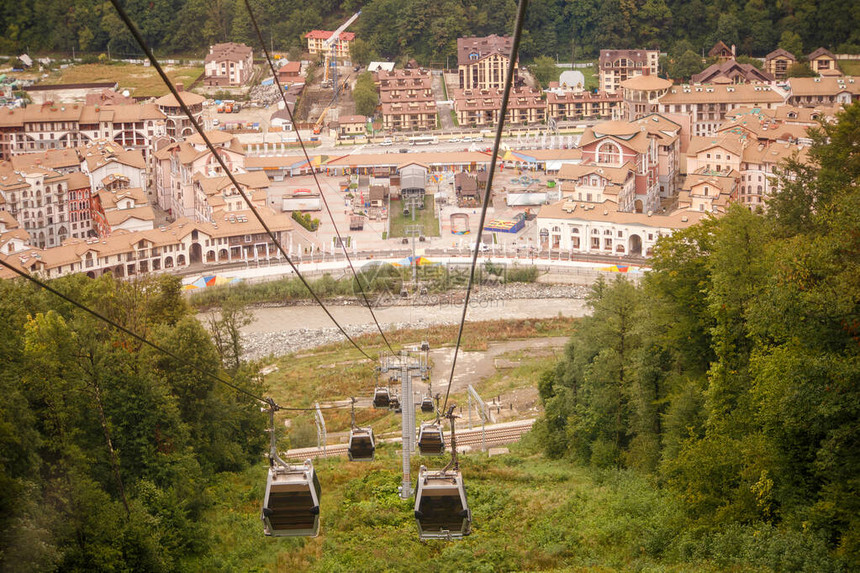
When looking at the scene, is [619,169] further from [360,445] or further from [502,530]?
[360,445]

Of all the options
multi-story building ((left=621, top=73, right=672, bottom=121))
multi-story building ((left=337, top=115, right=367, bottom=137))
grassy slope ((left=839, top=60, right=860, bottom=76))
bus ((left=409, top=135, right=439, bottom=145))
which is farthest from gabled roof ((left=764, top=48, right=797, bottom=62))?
multi-story building ((left=337, top=115, right=367, bottom=137))

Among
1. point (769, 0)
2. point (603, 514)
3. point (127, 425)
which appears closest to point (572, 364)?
point (603, 514)

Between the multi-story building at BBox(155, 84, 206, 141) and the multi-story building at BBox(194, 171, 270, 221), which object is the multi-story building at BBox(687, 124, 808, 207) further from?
the multi-story building at BBox(155, 84, 206, 141)

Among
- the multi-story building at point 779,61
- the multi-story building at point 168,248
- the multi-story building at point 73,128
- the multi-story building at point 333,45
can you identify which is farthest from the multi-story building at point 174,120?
the multi-story building at point 779,61

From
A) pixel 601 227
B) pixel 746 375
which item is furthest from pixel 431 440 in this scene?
pixel 601 227

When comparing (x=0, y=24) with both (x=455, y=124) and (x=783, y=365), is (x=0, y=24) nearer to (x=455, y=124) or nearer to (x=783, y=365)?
(x=455, y=124)

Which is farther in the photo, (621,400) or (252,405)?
(252,405)
